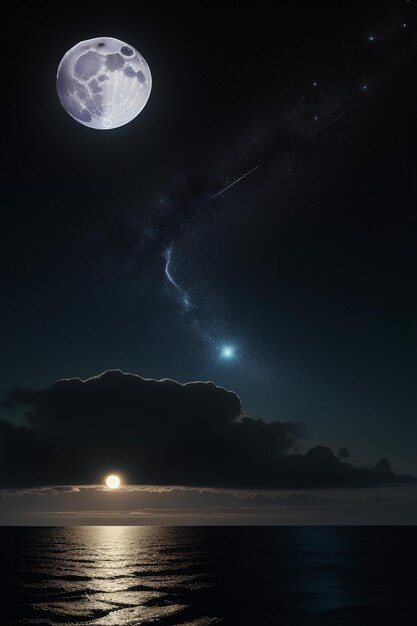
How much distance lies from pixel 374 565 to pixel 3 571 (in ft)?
255

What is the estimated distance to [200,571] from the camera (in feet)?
317

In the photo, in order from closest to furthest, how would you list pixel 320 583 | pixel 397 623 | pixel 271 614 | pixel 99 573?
pixel 397 623 → pixel 271 614 → pixel 320 583 → pixel 99 573

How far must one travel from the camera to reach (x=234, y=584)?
261ft

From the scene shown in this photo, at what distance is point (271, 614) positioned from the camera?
55.2 m

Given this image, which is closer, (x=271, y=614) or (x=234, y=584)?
(x=271, y=614)

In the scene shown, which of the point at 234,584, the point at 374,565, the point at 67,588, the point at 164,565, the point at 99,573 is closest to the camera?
the point at 67,588

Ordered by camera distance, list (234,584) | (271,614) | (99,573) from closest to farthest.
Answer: (271,614) < (234,584) < (99,573)

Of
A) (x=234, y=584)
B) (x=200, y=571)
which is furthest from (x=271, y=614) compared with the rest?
(x=200, y=571)

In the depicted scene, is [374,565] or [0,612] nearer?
[0,612]

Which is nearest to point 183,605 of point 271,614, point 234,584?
point 271,614

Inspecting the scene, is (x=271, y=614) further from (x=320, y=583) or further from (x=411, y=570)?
(x=411, y=570)

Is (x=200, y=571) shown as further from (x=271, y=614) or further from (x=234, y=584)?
(x=271, y=614)

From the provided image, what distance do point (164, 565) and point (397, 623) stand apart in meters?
66.2

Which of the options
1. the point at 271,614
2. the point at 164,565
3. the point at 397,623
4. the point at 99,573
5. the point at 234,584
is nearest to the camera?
the point at 397,623
